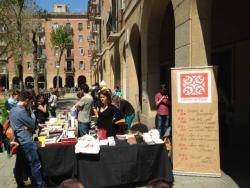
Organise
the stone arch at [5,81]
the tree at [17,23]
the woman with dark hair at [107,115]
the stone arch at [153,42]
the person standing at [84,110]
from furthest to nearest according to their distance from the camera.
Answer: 1. the stone arch at [5,81]
2. the tree at [17,23]
3. the stone arch at [153,42]
4. the person standing at [84,110]
5. the woman with dark hair at [107,115]

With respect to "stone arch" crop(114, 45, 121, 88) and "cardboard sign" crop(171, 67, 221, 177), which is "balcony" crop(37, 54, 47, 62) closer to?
"stone arch" crop(114, 45, 121, 88)

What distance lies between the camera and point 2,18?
27.1 m

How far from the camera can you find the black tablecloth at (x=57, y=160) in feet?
25.3

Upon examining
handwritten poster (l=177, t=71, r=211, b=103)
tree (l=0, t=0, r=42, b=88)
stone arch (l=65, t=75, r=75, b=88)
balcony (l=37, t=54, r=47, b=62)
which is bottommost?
handwritten poster (l=177, t=71, r=211, b=103)

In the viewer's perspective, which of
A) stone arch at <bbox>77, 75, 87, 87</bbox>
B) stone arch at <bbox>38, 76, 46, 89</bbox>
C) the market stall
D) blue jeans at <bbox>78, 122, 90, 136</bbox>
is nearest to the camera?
the market stall

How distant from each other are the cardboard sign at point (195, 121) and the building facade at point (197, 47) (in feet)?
3.93

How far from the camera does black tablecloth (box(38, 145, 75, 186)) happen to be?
7.71 meters

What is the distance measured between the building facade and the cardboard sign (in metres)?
1.20

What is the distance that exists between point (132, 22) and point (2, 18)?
1213cm

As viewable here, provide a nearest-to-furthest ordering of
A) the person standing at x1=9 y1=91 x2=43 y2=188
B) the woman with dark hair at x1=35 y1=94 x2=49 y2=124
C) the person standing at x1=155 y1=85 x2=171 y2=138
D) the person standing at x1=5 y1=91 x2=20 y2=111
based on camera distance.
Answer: the person standing at x1=9 y1=91 x2=43 y2=188, the person standing at x1=155 y1=85 x2=171 y2=138, the woman with dark hair at x1=35 y1=94 x2=49 y2=124, the person standing at x1=5 y1=91 x2=20 y2=111

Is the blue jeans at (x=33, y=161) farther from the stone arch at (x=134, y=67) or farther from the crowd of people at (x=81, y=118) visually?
the stone arch at (x=134, y=67)

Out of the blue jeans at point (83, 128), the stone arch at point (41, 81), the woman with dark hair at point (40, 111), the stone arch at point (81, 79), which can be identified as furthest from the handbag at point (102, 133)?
the stone arch at point (81, 79)

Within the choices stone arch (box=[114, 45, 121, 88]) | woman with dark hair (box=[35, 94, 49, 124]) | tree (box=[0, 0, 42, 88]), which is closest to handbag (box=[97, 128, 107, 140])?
woman with dark hair (box=[35, 94, 49, 124])

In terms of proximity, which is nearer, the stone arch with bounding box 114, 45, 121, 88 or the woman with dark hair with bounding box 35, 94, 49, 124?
the woman with dark hair with bounding box 35, 94, 49, 124
